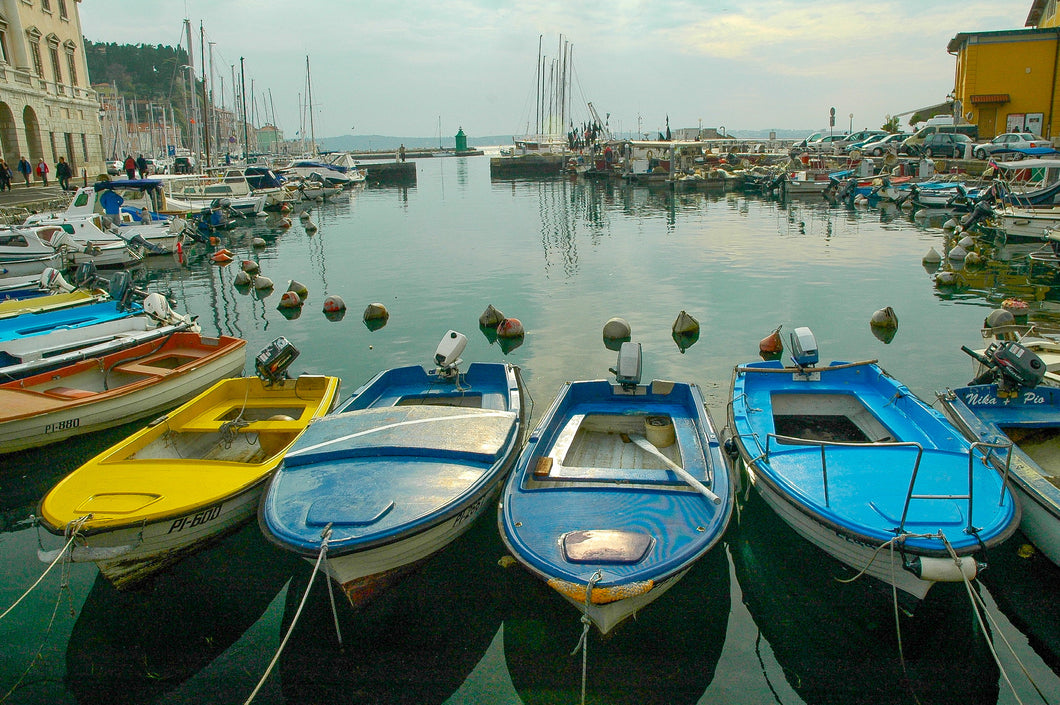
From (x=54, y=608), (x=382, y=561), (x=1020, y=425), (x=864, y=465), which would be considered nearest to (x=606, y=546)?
(x=382, y=561)

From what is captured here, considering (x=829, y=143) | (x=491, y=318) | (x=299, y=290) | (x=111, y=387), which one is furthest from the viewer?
(x=829, y=143)

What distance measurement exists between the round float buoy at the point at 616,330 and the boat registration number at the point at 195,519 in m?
9.71

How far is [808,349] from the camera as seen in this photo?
9227 mm

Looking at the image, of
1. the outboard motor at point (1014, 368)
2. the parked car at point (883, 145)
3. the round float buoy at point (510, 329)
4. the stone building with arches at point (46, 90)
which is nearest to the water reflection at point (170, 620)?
the outboard motor at point (1014, 368)

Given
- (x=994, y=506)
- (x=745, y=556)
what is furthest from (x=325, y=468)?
(x=994, y=506)

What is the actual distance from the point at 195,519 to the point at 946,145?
4703cm

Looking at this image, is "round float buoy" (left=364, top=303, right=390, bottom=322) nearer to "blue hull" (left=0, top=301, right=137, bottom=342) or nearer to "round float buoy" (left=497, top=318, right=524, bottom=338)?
"round float buoy" (left=497, top=318, right=524, bottom=338)

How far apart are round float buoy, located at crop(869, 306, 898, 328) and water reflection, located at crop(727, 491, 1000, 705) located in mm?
9528

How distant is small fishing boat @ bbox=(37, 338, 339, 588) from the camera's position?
6.20 m

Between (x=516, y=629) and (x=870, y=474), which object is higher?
(x=870, y=474)

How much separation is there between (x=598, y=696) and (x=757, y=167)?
56.2m

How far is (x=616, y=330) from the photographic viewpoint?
590 inches

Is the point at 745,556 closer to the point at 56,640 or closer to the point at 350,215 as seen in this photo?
the point at 56,640

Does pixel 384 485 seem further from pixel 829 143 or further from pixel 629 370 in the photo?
pixel 829 143
